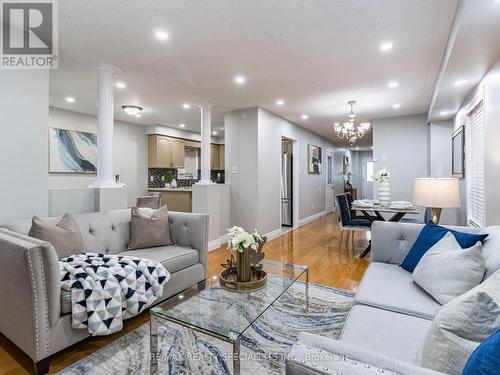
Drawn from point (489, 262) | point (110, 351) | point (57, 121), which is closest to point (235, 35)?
point (489, 262)

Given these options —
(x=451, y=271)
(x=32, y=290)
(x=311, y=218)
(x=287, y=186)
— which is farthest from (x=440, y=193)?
(x=311, y=218)

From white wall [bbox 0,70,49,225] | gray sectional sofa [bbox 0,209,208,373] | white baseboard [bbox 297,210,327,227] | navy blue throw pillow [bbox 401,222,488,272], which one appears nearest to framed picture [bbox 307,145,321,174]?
white baseboard [bbox 297,210,327,227]

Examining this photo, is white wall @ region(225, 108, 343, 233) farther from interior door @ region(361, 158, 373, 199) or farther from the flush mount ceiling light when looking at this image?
interior door @ region(361, 158, 373, 199)

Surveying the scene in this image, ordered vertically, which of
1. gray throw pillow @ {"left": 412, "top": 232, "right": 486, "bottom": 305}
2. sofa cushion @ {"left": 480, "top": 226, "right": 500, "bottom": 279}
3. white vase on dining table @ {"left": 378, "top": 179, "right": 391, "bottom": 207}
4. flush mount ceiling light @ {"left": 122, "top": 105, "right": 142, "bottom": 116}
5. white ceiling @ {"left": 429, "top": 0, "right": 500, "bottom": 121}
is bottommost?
gray throw pillow @ {"left": 412, "top": 232, "right": 486, "bottom": 305}

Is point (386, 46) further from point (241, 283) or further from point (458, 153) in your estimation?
point (458, 153)

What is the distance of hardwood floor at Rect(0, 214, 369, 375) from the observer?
1755 mm

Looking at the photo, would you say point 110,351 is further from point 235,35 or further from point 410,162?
point 410,162

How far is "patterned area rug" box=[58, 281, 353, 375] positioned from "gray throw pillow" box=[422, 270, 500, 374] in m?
1.06

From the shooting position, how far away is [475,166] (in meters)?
3.57

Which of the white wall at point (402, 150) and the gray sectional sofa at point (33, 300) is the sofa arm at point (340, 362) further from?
the white wall at point (402, 150)

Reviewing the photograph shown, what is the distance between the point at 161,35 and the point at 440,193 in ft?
9.86

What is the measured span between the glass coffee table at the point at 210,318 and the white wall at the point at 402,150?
14.8 ft

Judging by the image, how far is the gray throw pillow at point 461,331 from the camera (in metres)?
0.84

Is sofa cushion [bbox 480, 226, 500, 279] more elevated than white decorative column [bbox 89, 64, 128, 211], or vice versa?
white decorative column [bbox 89, 64, 128, 211]
